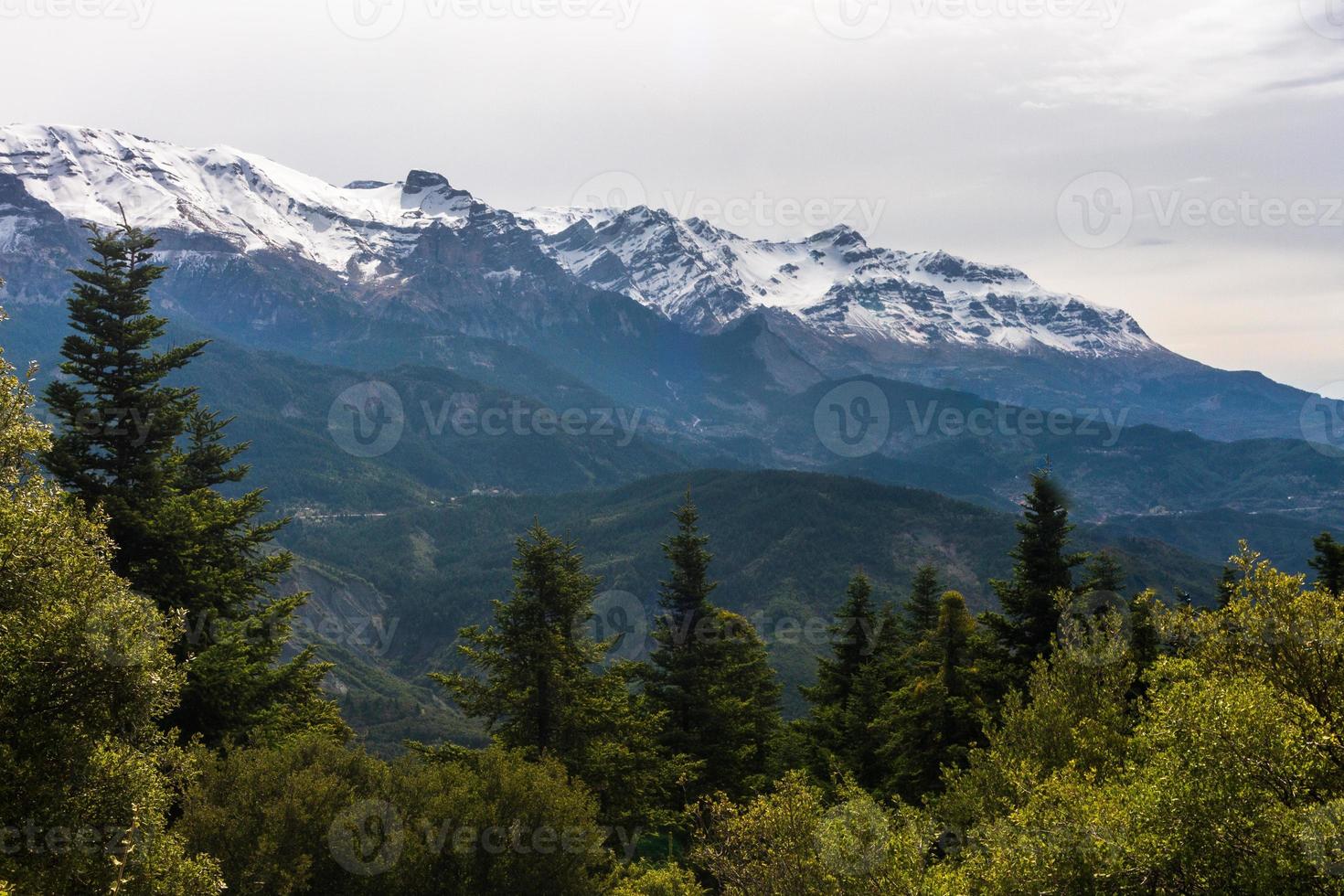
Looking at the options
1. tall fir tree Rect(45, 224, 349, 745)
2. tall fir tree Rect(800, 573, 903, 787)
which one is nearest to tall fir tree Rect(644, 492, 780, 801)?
tall fir tree Rect(800, 573, 903, 787)

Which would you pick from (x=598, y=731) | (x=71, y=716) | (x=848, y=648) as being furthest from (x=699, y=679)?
(x=71, y=716)

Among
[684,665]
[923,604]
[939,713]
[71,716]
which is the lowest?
[684,665]

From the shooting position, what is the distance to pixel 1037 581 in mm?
42594

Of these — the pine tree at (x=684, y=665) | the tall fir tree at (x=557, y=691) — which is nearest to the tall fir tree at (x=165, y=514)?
the tall fir tree at (x=557, y=691)

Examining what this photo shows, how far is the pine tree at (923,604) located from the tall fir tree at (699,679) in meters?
13.6

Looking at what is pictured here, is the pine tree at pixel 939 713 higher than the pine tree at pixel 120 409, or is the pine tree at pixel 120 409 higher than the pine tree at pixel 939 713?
the pine tree at pixel 120 409

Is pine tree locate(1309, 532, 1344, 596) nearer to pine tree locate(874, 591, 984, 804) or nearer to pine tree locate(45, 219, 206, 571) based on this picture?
pine tree locate(874, 591, 984, 804)

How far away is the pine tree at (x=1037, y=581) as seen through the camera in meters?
41.6

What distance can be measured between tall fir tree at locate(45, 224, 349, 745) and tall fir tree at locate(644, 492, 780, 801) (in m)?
15.4

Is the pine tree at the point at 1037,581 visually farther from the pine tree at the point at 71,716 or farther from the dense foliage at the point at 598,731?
the pine tree at the point at 71,716

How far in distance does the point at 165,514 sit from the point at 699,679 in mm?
24479

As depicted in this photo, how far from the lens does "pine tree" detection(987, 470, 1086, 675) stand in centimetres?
4156

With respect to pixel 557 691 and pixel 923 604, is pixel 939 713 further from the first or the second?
pixel 923 604

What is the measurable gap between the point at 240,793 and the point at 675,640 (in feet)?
74.8
